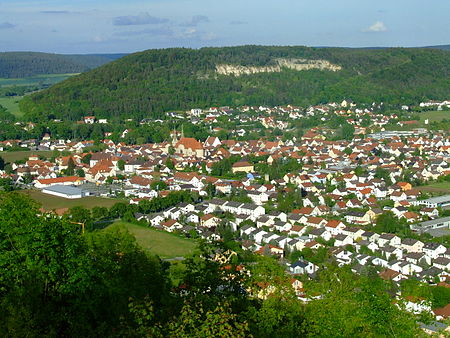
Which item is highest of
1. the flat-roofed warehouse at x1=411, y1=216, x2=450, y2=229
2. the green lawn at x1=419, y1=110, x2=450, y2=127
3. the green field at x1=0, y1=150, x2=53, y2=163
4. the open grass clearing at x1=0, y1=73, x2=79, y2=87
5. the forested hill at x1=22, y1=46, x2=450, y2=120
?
the forested hill at x1=22, y1=46, x2=450, y2=120

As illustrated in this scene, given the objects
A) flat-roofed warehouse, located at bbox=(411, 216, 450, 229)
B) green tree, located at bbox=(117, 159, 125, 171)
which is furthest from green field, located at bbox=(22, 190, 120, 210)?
flat-roofed warehouse, located at bbox=(411, 216, 450, 229)

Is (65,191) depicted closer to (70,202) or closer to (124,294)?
(70,202)

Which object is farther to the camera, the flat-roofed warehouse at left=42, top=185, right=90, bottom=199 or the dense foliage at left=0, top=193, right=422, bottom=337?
the flat-roofed warehouse at left=42, top=185, right=90, bottom=199

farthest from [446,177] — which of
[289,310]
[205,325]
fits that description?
[205,325]

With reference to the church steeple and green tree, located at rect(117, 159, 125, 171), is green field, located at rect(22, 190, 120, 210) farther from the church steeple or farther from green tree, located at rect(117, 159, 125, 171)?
the church steeple

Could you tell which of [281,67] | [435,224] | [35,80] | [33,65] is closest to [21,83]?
[35,80]

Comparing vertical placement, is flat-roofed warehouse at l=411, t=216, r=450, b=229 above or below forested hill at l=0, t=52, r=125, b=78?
below

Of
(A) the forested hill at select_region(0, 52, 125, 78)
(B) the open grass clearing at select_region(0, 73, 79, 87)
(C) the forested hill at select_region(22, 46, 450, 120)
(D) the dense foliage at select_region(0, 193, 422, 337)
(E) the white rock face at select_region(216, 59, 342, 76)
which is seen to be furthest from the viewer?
(A) the forested hill at select_region(0, 52, 125, 78)
